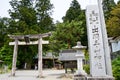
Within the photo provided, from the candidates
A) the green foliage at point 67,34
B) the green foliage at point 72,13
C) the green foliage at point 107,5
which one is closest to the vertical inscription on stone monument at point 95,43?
the green foliage at point 67,34

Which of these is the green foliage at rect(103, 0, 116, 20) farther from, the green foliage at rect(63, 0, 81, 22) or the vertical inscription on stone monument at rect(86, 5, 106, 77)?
the vertical inscription on stone monument at rect(86, 5, 106, 77)

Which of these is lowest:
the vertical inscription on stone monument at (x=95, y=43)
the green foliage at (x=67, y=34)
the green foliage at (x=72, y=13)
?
the vertical inscription on stone monument at (x=95, y=43)

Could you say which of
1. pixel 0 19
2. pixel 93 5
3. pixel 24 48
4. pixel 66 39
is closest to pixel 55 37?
pixel 66 39

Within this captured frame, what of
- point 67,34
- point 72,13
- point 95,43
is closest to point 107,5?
point 72,13

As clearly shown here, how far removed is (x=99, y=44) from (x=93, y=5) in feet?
6.69

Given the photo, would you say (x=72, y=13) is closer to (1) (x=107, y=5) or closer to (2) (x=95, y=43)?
(1) (x=107, y=5)

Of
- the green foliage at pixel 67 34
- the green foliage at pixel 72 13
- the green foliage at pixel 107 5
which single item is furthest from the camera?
the green foliage at pixel 72 13

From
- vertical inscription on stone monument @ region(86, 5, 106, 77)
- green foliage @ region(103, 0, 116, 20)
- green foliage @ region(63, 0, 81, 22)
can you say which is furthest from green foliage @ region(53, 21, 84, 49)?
vertical inscription on stone monument @ region(86, 5, 106, 77)

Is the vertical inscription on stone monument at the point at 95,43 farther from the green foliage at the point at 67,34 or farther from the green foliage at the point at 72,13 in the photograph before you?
the green foliage at the point at 72,13

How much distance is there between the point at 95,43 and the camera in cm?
964

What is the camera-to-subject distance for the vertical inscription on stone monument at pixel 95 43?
9.34 m

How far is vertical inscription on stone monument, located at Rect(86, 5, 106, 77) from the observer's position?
30.6ft

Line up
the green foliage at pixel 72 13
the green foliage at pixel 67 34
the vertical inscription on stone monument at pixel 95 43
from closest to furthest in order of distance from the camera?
the vertical inscription on stone monument at pixel 95 43 < the green foliage at pixel 67 34 < the green foliage at pixel 72 13

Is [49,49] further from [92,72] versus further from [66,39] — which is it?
[92,72]
